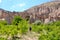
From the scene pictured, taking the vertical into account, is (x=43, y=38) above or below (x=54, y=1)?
below

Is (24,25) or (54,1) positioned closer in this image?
(24,25)

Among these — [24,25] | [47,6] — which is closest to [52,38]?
[24,25]

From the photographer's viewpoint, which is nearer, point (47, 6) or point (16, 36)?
point (16, 36)

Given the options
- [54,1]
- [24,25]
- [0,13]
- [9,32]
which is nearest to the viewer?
[9,32]

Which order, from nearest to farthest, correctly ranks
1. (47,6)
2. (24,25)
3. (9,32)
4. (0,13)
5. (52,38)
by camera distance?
(52,38) → (9,32) → (24,25) → (0,13) → (47,6)

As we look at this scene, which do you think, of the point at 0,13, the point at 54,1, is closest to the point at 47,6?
the point at 54,1

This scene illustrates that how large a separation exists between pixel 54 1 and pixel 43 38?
122925 mm

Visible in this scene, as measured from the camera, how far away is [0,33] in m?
21.4

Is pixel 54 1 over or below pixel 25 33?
over

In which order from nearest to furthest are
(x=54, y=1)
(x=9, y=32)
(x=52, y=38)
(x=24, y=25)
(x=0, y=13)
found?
1. (x=52, y=38)
2. (x=9, y=32)
3. (x=24, y=25)
4. (x=0, y=13)
5. (x=54, y=1)

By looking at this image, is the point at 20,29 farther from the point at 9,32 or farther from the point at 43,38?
the point at 43,38

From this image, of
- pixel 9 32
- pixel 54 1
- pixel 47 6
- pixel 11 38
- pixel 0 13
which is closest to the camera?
pixel 11 38

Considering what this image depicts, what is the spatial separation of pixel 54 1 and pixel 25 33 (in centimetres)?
11910

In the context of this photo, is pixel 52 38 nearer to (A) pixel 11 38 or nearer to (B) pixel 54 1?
(A) pixel 11 38
